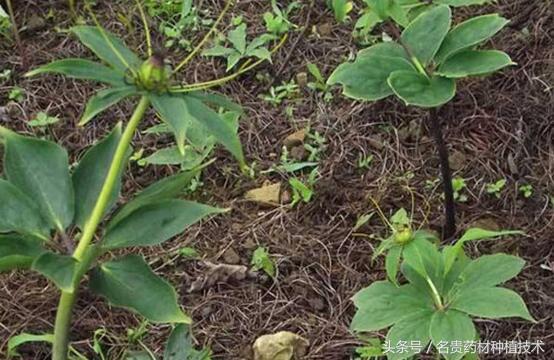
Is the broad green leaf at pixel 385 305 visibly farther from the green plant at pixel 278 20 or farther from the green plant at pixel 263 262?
the green plant at pixel 278 20

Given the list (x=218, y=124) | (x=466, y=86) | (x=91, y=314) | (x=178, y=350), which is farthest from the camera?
(x=466, y=86)

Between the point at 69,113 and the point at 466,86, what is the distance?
1.20 metres

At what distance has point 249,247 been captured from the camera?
2629 mm

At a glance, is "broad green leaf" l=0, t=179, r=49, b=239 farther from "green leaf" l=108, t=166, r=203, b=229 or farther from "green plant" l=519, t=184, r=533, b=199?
"green plant" l=519, t=184, r=533, b=199

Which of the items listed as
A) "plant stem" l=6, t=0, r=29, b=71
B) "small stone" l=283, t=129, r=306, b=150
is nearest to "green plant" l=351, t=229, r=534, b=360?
"small stone" l=283, t=129, r=306, b=150

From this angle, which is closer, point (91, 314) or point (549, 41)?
point (91, 314)

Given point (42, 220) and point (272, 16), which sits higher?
point (42, 220)

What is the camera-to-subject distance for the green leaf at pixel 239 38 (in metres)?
3.11

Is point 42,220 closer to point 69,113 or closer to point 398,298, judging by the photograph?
point 398,298

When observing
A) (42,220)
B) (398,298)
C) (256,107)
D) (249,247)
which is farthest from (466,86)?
(42,220)

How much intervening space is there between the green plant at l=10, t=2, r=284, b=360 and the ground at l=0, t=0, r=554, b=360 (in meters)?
0.64

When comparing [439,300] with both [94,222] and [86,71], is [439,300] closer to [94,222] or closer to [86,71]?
[94,222]

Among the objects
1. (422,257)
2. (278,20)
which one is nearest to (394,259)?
(422,257)

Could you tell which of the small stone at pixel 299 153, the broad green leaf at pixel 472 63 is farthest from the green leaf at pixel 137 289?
the small stone at pixel 299 153
